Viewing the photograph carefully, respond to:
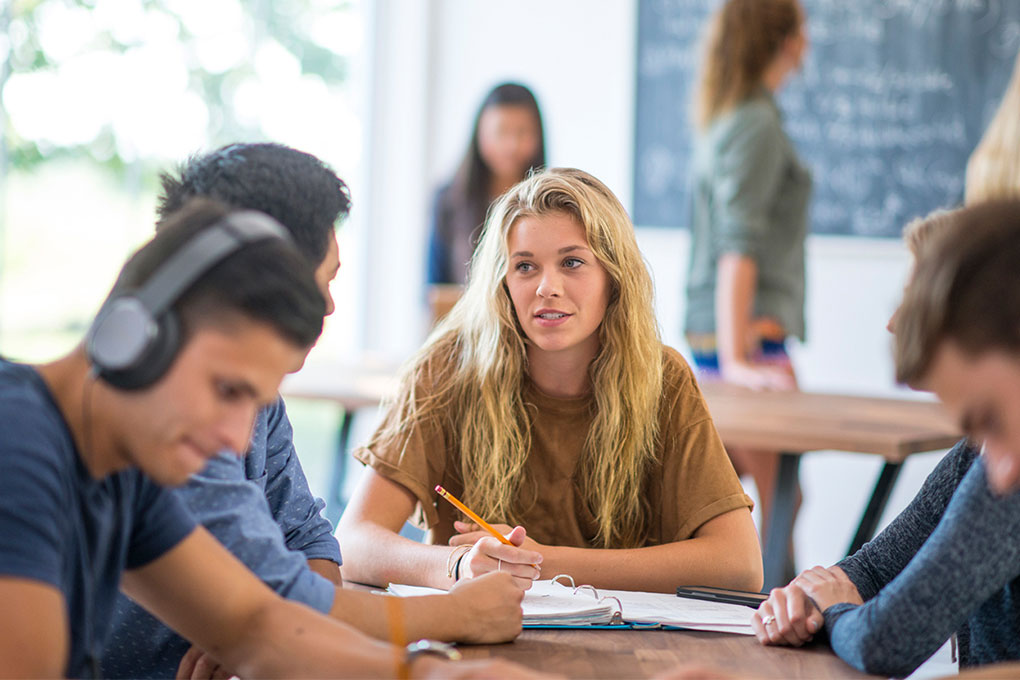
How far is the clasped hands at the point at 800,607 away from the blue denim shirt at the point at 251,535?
0.49 metres

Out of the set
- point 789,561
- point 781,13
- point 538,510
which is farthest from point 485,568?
point 781,13

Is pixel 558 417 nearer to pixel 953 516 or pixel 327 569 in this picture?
pixel 327 569

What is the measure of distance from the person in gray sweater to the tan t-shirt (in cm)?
27

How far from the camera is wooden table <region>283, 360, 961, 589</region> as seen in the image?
2242 millimetres

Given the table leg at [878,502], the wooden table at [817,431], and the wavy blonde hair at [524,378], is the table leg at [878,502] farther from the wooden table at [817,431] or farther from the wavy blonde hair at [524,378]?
the wavy blonde hair at [524,378]

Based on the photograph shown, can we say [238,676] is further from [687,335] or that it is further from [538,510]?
[687,335]

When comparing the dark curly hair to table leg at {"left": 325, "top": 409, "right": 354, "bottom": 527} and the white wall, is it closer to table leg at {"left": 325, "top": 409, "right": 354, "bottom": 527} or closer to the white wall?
table leg at {"left": 325, "top": 409, "right": 354, "bottom": 527}

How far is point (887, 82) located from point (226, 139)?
2626 mm

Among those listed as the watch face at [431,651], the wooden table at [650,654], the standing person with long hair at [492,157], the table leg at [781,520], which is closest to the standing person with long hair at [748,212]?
the table leg at [781,520]

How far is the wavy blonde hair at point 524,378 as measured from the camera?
1.61 metres

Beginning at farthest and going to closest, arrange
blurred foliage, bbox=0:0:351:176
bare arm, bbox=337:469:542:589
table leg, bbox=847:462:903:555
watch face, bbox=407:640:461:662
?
blurred foliage, bbox=0:0:351:176 < table leg, bbox=847:462:903:555 < bare arm, bbox=337:469:542:589 < watch face, bbox=407:640:461:662

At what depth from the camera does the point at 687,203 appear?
427 centimetres

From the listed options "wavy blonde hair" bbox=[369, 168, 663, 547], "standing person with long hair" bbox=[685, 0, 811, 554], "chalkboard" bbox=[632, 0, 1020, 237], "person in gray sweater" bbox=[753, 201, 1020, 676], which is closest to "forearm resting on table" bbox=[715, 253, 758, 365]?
"standing person with long hair" bbox=[685, 0, 811, 554]

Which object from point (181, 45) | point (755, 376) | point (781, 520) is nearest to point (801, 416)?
point (781, 520)
